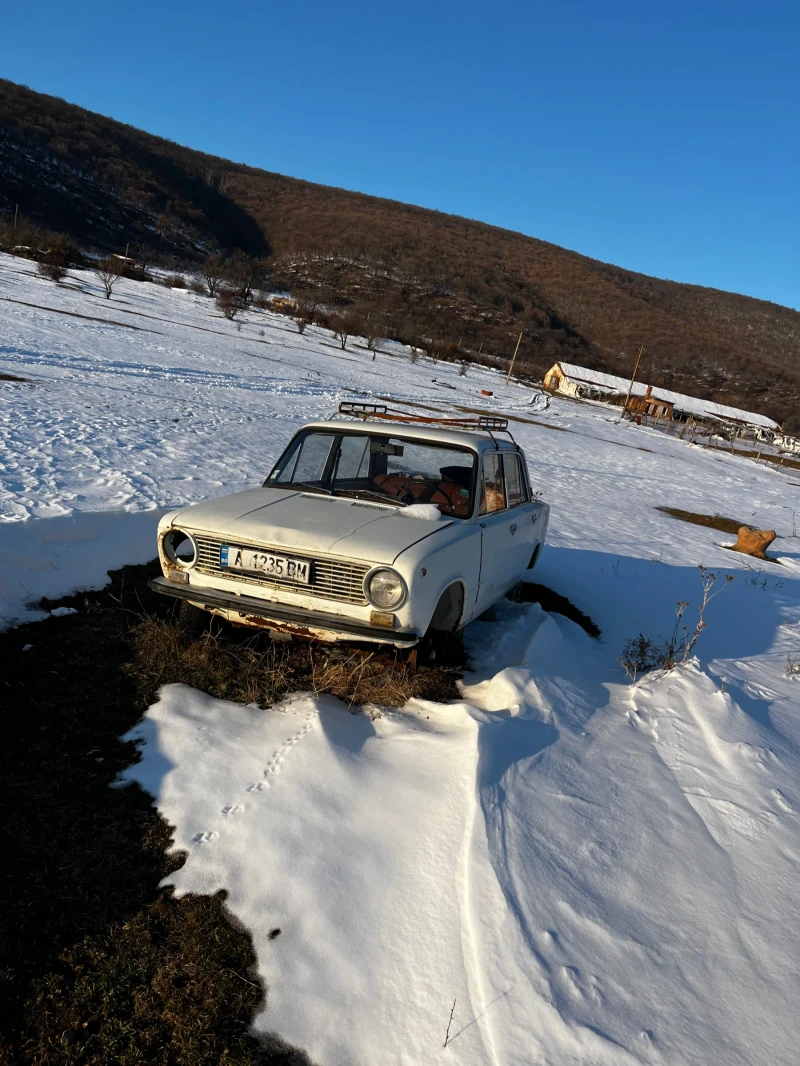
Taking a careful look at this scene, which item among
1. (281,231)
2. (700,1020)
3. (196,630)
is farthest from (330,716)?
(281,231)

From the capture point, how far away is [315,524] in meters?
4.11

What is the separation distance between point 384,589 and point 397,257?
118629mm

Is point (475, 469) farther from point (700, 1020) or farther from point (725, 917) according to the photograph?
point (700, 1020)

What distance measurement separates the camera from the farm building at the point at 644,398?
66.6m

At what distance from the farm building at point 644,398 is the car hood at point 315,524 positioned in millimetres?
63735

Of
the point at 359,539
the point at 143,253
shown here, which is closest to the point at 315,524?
the point at 359,539

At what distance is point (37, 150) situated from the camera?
9294 cm

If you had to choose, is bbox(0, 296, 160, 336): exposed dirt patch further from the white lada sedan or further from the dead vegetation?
the dead vegetation

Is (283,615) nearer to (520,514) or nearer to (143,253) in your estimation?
(520,514)

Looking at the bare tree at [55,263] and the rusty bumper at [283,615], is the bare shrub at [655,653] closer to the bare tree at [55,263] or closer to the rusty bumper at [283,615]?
the rusty bumper at [283,615]

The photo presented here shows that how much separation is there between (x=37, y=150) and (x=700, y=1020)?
116m

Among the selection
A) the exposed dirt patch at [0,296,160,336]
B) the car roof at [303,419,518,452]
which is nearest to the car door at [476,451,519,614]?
the car roof at [303,419,518,452]

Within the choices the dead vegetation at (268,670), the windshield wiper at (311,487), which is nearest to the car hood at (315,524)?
the windshield wiper at (311,487)

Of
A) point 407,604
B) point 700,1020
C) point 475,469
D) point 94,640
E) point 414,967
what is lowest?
point 94,640
